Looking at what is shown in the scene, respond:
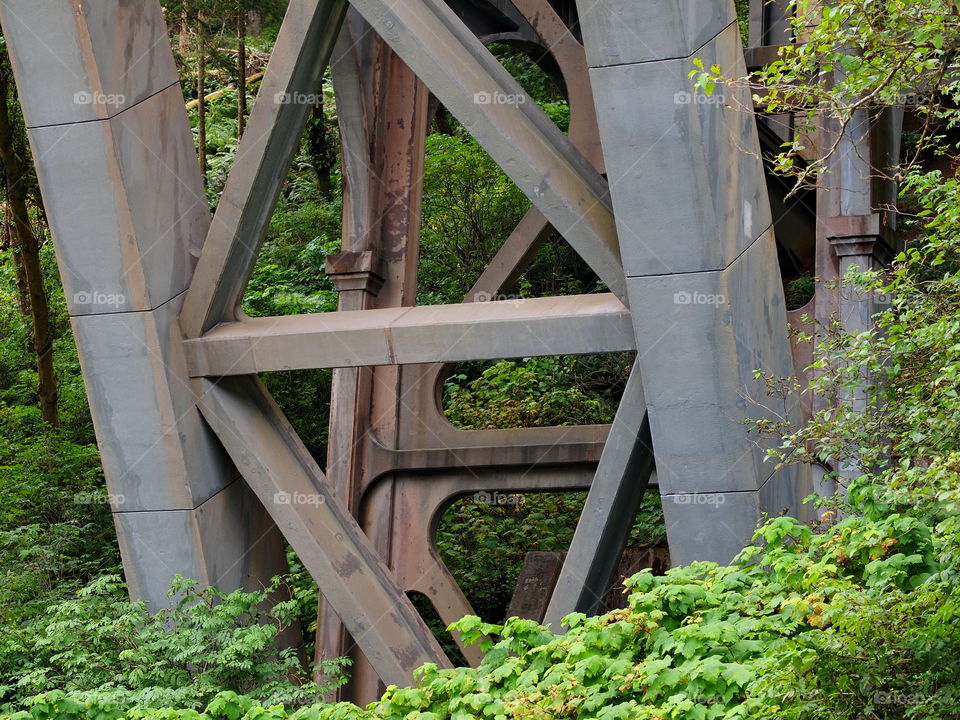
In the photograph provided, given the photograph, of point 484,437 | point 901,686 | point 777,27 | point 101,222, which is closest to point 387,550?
point 484,437

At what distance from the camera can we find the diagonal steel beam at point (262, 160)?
25.7 feet

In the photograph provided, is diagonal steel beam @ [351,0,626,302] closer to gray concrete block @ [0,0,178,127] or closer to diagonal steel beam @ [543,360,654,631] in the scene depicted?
diagonal steel beam @ [543,360,654,631]

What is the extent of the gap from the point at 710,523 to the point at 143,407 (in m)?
3.95

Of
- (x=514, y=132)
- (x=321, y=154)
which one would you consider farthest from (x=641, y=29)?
(x=321, y=154)

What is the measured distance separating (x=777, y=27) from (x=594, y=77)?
951 centimetres

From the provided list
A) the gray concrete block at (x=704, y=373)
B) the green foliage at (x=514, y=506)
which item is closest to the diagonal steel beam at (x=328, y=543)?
the gray concrete block at (x=704, y=373)

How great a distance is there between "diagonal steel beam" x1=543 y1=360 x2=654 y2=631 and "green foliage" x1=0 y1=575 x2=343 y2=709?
1626 mm

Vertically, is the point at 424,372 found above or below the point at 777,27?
below

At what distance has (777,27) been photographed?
1509 cm

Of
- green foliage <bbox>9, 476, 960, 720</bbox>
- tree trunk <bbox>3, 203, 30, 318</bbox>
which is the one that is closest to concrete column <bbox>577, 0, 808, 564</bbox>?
green foliage <bbox>9, 476, 960, 720</bbox>

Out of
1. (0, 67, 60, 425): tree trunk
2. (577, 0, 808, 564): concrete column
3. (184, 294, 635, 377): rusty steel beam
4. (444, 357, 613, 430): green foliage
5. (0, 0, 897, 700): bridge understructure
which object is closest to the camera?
(577, 0, 808, 564): concrete column

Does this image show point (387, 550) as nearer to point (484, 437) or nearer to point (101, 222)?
point (484, 437)

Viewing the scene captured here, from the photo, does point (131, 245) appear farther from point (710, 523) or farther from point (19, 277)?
point (19, 277)

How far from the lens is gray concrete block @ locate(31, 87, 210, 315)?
7750 millimetres
